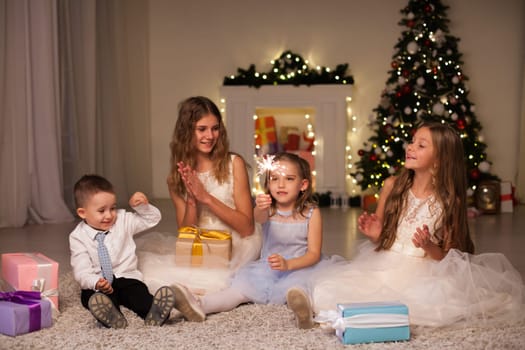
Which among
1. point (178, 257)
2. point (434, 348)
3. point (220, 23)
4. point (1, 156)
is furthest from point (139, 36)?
point (434, 348)

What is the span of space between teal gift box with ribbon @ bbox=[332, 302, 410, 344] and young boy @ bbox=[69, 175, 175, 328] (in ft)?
2.47

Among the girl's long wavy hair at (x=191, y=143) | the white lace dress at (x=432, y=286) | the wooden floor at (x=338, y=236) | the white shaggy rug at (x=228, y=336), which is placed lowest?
the wooden floor at (x=338, y=236)

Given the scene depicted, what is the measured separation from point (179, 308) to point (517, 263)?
7.14ft

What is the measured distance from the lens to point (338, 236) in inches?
192

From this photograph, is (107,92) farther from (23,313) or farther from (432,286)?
(432,286)

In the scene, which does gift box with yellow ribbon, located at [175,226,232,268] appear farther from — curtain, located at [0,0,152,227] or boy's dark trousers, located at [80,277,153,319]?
curtain, located at [0,0,152,227]

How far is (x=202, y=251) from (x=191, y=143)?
0.55 m

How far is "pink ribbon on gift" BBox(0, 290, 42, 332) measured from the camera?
7.95 ft

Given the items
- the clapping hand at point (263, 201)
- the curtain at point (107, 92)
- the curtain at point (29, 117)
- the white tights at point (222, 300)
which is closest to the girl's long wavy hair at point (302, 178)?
the clapping hand at point (263, 201)

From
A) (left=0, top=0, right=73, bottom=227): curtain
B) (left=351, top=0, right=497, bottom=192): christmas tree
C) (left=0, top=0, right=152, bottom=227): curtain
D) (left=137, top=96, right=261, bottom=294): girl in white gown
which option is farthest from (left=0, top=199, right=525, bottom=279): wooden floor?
(left=137, top=96, right=261, bottom=294): girl in white gown

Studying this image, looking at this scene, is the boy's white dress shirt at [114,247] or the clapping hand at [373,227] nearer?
the boy's white dress shirt at [114,247]

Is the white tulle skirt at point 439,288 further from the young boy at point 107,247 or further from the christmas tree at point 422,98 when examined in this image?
the christmas tree at point 422,98

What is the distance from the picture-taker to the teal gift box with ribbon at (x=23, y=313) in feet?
7.82

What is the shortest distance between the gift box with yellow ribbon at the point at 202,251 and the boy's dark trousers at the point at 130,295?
0.29 m
